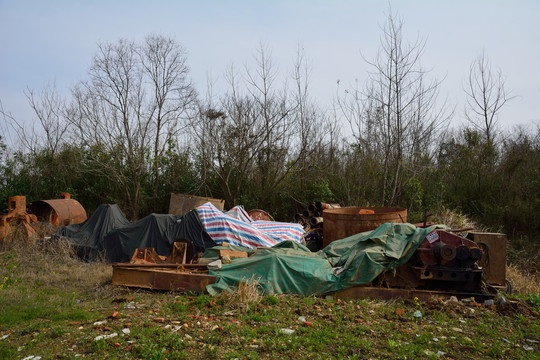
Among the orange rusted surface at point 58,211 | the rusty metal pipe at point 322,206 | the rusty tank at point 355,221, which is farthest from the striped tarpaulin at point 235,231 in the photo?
the orange rusted surface at point 58,211

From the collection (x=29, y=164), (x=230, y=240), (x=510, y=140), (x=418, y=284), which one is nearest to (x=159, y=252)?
(x=230, y=240)

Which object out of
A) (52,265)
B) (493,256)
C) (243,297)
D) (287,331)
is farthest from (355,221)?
(52,265)

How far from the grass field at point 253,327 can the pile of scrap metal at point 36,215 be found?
5703 millimetres

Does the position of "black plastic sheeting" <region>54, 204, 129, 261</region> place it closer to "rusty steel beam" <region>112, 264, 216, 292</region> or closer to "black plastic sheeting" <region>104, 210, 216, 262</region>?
"black plastic sheeting" <region>104, 210, 216, 262</region>

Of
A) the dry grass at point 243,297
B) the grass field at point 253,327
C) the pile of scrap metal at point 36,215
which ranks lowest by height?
the grass field at point 253,327

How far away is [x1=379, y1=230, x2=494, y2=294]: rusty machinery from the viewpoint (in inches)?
252

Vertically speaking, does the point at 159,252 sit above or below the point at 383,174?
below

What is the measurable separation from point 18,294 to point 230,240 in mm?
4450

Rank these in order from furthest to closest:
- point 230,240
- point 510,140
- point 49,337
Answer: point 510,140 < point 230,240 < point 49,337

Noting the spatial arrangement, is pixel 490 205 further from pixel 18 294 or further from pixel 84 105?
pixel 84 105

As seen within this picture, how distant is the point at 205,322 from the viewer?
5328 millimetres

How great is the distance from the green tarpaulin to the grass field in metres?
0.32

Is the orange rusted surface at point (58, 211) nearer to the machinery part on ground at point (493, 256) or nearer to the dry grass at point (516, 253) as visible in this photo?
the dry grass at point (516, 253)

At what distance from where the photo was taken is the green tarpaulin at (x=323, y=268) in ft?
21.8
